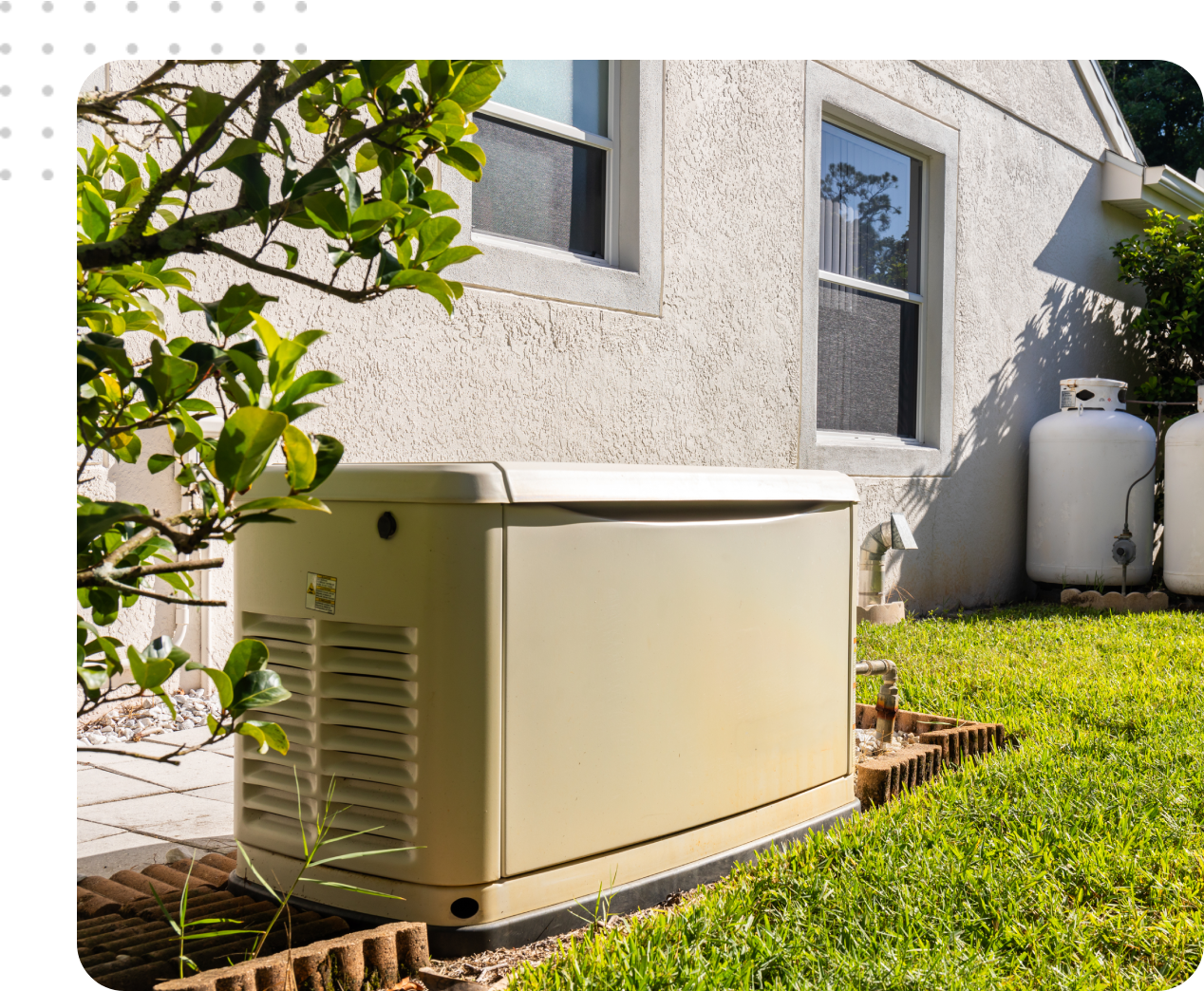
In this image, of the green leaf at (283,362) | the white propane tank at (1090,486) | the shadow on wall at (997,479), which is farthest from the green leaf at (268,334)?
the white propane tank at (1090,486)

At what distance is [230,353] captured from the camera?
1143mm

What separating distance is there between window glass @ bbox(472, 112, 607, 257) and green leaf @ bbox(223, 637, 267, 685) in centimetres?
323

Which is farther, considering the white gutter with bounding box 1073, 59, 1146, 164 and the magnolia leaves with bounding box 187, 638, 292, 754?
the white gutter with bounding box 1073, 59, 1146, 164

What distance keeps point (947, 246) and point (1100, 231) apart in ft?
8.55

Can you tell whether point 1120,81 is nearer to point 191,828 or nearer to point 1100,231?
point 1100,231

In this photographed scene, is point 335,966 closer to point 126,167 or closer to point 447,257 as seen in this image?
point 447,257

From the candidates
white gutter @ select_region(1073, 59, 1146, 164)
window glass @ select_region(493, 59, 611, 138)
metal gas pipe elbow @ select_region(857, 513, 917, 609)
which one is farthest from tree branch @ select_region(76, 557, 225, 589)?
white gutter @ select_region(1073, 59, 1146, 164)

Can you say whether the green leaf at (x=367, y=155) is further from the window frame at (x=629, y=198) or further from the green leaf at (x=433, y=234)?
the window frame at (x=629, y=198)

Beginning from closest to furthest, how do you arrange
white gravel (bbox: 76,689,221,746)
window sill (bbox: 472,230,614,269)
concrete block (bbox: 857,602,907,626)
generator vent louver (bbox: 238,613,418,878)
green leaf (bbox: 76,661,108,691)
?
1. green leaf (bbox: 76,661,108,691)
2. generator vent louver (bbox: 238,613,418,878)
3. white gravel (bbox: 76,689,221,746)
4. window sill (bbox: 472,230,614,269)
5. concrete block (bbox: 857,602,907,626)

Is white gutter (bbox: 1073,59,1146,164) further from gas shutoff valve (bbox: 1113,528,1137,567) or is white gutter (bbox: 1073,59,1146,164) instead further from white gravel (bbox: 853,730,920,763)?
white gravel (bbox: 853,730,920,763)

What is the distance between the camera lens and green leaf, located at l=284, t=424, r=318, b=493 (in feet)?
3.84

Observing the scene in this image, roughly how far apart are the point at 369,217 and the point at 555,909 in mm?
1268

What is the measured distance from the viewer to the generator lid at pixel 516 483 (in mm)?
1756

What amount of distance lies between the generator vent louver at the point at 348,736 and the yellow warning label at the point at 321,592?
3cm
